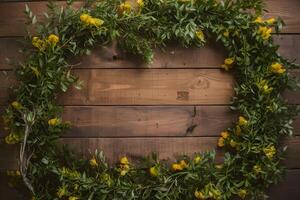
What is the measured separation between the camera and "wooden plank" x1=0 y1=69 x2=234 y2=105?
1687mm

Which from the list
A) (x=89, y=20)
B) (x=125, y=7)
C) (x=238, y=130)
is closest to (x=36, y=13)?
(x=89, y=20)

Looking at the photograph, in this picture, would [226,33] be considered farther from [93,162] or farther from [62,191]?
[62,191]

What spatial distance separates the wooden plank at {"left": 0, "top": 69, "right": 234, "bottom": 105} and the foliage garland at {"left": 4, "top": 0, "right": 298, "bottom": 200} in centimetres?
9

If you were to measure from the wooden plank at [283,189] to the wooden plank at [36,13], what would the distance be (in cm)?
62

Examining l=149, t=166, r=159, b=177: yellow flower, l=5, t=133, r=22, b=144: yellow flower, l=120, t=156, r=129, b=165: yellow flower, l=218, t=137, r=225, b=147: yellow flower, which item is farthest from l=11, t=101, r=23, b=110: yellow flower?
l=218, t=137, r=225, b=147: yellow flower

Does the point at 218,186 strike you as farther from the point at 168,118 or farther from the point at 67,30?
the point at 67,30

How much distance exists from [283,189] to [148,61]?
806mm

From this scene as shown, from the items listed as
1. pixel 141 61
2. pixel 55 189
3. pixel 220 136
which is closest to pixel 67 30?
pixel 141 61

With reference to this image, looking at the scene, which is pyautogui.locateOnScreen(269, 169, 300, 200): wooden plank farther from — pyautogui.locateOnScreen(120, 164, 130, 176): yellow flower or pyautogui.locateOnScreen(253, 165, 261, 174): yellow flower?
pyautogui.locateOnScreen(120, 164, 130, 176): yellow flower

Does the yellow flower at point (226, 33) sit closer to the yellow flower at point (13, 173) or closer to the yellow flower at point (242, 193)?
the yellow flower at point (242, 193)

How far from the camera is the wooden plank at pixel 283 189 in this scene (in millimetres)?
1714

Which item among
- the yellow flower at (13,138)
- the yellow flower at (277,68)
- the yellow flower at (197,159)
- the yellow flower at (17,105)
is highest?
the yellow flower at (277,68)

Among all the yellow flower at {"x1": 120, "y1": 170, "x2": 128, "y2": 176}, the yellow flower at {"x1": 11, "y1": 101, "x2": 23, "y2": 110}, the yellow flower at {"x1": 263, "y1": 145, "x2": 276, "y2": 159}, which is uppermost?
the yellow flower at {"x1": 11, "y1": 101, "x2": 23, "y2": 110}

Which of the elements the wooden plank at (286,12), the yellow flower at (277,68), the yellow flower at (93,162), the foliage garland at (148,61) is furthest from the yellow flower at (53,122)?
the wooden plank at (286,12)
